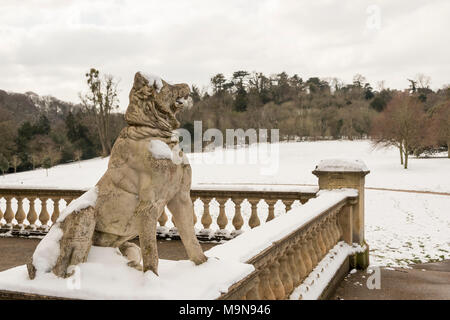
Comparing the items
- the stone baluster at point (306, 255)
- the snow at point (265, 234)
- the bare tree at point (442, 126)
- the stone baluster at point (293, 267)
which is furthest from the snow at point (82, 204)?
the bare tree at point (442, 126)

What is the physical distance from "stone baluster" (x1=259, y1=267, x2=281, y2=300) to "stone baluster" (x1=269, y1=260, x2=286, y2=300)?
0.18 m

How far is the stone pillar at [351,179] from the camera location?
6.27m

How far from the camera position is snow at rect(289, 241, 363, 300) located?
3.95 metres

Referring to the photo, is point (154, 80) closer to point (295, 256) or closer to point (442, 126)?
point (295, 256)

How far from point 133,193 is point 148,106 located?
526mm

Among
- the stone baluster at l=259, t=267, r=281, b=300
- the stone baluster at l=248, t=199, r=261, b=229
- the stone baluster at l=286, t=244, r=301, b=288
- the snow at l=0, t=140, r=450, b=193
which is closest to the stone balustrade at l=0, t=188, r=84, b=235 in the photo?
the stone baluster at l=248, t=199, r=261, b=229

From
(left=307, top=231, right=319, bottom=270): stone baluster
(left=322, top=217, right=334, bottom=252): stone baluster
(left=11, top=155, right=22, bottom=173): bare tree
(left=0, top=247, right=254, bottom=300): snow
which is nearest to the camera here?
(left=0, top=247, right=254, bottom=300): snow

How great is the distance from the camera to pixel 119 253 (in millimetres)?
2385

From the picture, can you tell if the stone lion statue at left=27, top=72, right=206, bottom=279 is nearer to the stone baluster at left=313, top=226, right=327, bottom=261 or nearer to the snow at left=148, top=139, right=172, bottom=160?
the snow at left=148, top=139, right=172, bottom=160

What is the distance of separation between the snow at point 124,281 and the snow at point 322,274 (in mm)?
1665

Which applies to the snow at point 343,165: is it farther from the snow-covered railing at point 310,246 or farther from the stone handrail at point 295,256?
the stone handrail at point 295,256

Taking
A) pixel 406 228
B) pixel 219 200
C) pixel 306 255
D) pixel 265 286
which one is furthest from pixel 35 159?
pixel 265 286

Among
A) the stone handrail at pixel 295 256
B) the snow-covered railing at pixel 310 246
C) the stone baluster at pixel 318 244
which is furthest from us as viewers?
the stone baluster at pixel 318 244
